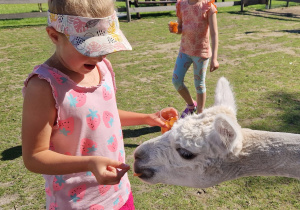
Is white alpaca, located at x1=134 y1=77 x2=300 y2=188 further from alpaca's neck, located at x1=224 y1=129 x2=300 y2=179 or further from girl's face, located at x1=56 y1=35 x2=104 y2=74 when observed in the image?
girl's face, located at x1=56 y1=35 x2=104 y2=74

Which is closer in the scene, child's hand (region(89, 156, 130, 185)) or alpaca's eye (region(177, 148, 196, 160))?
child's hand (region(89, 156, 130, 185))

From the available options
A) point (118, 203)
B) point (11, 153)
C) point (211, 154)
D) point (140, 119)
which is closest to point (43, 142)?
point (118, 203)

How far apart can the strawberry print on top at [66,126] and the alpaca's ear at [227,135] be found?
71cm

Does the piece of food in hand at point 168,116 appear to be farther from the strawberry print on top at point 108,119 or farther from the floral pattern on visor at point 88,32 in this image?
the floral pattern on visor at point 88,32

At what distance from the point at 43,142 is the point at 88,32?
54cm

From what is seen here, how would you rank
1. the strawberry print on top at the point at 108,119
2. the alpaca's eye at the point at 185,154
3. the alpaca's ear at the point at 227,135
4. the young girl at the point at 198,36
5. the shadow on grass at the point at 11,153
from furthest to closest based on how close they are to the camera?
the young girl at the point at 198,36
the shadow on grass at the point at 11,153
the alpaca's eye at the point at 185,154
the strawberry print on top at the point at 108,119
the alpaca's ear at the point at 227,135

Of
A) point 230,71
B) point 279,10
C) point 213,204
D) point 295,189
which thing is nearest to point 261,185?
point 295,189

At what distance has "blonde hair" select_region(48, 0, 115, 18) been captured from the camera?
1.44 m

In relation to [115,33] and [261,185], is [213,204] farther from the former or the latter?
[115,33]

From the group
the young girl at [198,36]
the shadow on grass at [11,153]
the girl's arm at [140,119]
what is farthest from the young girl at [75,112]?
the young girl at [198,36]

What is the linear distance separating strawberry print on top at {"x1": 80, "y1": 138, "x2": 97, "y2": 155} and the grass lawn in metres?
0.54

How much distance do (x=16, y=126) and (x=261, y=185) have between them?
3.18m

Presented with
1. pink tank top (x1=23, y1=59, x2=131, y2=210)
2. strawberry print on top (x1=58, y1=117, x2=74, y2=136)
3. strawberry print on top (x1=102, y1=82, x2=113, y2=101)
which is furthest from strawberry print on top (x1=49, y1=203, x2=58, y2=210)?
strawberry print on top (x1=102, y1=82, x2=113, y2=101)

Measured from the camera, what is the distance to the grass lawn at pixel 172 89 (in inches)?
119
